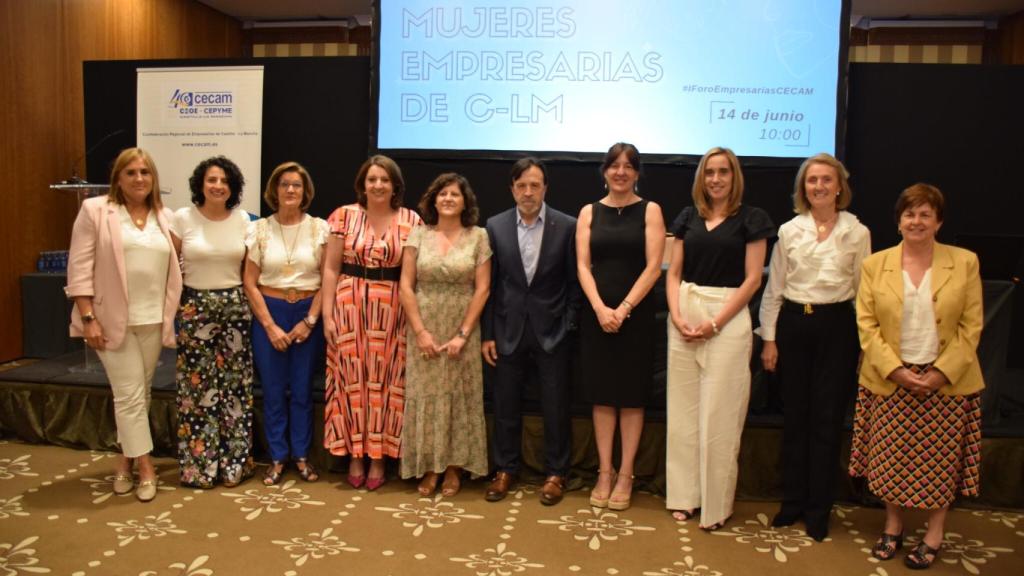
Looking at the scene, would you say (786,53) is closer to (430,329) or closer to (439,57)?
(439,57)

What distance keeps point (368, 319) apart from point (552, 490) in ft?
3.78

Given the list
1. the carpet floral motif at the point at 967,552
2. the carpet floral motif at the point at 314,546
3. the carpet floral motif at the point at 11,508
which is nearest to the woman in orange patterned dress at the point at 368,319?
→ the carpet floral motif at the point at 314,546

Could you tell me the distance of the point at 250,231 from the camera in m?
3.44

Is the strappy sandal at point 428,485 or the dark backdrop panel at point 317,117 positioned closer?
the strappy sandal at point 428,485

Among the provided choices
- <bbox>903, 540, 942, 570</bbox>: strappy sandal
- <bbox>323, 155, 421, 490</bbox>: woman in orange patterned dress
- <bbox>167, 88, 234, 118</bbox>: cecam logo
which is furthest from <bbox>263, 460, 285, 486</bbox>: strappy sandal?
<bbox>167, 88, 234, 118</bbox>: cecam logo

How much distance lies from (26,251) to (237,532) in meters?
4.11

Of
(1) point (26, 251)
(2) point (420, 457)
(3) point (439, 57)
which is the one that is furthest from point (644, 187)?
(1) point (26, 251)

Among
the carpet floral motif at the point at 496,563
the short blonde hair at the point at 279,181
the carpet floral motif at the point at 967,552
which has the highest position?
the short blonde hair at the point at 279,181

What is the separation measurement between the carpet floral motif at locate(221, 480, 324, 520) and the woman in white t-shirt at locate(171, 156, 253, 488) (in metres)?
0.15

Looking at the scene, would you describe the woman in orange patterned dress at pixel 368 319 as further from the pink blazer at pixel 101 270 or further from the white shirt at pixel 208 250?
the pink blazer at pixel 101 270

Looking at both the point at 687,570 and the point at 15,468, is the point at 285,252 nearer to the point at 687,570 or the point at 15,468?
the point at 15,468

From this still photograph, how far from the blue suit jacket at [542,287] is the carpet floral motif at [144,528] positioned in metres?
1.57

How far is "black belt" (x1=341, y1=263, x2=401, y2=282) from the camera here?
3.39 metres

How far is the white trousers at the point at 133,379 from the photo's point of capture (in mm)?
3277
